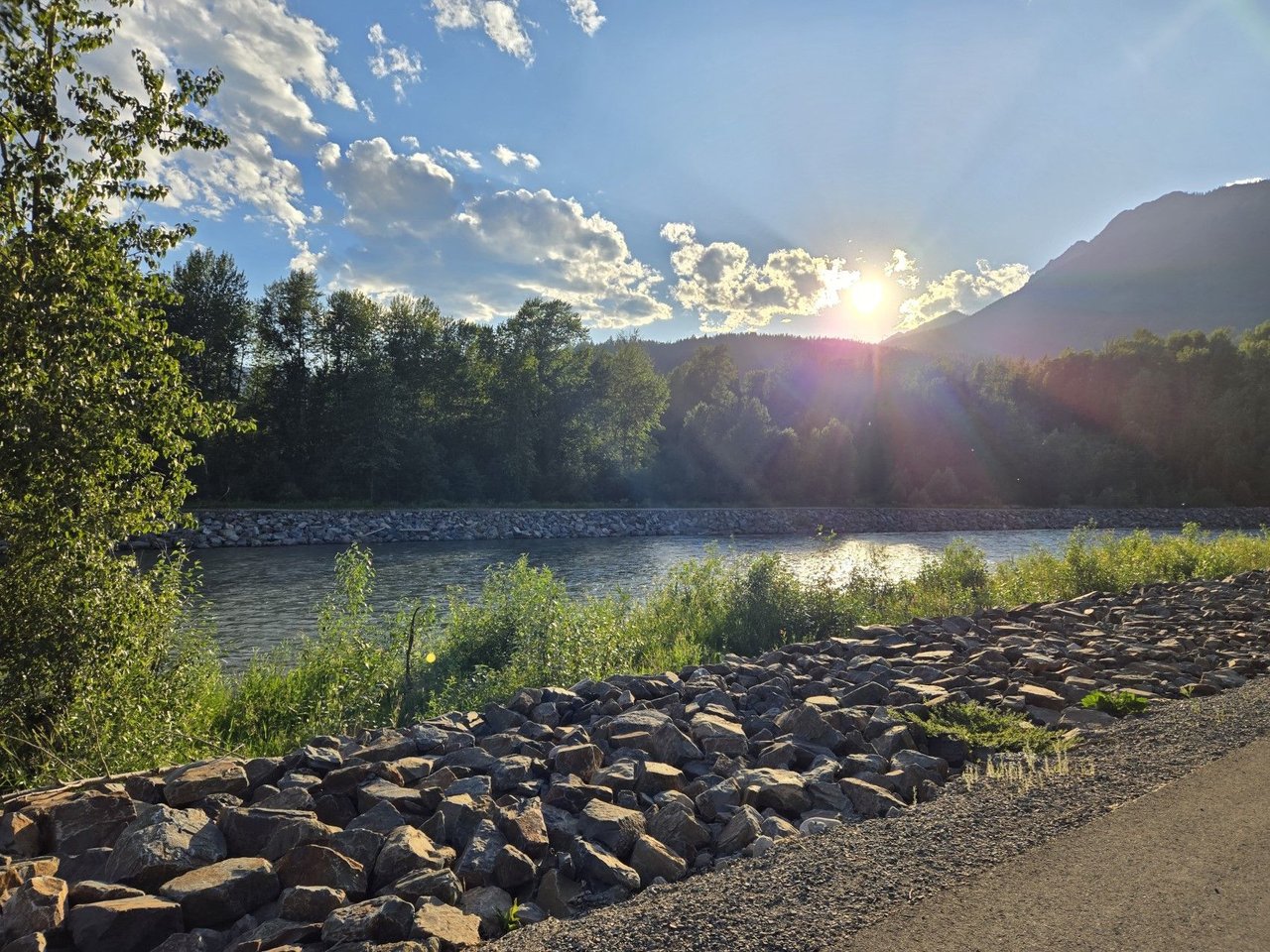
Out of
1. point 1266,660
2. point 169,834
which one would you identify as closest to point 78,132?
point 169,834

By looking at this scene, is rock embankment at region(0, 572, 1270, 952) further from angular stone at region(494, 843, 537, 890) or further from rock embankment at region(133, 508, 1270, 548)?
rock embankment at region(133, 508, 1270, 548)

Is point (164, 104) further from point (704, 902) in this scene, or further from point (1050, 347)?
point (1050, 347)

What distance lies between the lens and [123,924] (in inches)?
133

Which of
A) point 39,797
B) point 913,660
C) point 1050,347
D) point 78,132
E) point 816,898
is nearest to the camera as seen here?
point 816,898

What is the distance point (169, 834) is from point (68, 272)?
12.5ft

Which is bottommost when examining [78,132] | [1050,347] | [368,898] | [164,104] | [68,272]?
[368,898]

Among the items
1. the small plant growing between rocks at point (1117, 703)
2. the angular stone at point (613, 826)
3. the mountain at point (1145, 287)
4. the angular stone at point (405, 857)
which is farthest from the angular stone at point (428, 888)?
the mountain at point (1145, 287)

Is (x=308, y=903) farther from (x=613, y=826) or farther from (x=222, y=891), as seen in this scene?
(x=613, y=826)

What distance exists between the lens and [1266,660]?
27.0 ft


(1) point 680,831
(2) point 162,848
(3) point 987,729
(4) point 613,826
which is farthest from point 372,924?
(3) point 987,729

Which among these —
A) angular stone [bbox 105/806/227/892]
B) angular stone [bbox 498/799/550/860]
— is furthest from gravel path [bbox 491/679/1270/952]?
angular stone [bbox 105/806/227/892]

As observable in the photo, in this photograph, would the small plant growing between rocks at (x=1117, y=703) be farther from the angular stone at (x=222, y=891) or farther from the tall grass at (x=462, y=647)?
the angular stone at (x=222, y=891)

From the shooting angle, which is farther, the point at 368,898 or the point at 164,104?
the point at 164,104

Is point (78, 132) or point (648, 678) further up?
point (78, 132)
